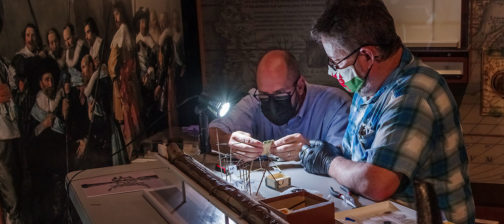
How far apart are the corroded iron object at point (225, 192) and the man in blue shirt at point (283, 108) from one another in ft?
4.25

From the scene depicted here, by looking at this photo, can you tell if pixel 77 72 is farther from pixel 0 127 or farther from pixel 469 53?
pixel 469 53

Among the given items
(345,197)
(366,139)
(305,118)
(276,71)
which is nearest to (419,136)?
(366,139)

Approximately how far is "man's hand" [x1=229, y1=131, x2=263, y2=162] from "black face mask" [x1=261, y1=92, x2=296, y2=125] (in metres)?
0.30

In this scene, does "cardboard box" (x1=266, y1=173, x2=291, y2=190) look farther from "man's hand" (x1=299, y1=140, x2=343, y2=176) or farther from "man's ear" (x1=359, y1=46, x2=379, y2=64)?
"man's ear" (x1=359, y1=46, x2=379, y2=64)

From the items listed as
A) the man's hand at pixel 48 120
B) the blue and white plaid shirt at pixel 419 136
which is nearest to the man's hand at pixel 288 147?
the blue and white plaid shirt at pixel 419 136

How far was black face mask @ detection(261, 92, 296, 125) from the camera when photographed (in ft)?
10.7

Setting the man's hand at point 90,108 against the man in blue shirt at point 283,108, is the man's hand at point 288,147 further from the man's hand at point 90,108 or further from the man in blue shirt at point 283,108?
the man's hand at point 90,108

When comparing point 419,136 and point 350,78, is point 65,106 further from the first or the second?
point 419,136

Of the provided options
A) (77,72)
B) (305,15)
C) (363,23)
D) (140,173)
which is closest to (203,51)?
(305,15)

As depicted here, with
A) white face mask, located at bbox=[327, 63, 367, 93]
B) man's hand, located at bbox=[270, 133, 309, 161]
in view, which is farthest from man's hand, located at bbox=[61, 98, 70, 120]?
white face mask, located at bbox=[327, 63, 367, 93]

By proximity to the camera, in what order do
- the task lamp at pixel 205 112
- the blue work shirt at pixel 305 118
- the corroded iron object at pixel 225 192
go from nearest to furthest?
the corroded iron object at pixel 225 192 < the task lamp at pixel 205 112 < the blue work shirt at pixel 305 118

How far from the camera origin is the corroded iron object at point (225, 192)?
1340 mm

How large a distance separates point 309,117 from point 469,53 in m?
1.27

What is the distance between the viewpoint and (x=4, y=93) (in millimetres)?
2365
